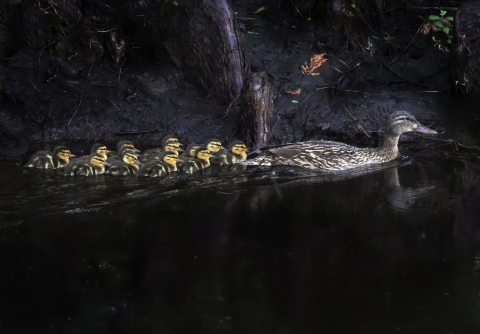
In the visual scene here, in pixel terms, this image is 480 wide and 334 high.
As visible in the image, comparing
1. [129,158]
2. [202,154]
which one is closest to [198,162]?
[202,154]

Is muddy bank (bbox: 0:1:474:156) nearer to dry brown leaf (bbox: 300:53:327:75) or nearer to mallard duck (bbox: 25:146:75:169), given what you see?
dry brown leaf (bbox: 300:53:327:75)

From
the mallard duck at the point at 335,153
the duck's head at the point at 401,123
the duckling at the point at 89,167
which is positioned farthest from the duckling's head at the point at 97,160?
the duck's head at the point at 401,123

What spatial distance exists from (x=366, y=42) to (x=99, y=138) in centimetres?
305

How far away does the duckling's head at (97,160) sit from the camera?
6.28 meters

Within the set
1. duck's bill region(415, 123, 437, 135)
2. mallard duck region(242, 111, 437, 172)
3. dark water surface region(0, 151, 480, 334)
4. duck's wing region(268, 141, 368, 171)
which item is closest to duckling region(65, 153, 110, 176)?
dark water surface region(0, 151, 480, 334)

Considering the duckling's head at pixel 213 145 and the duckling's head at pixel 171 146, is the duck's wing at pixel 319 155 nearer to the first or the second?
the duckling's head at pixel 213 145

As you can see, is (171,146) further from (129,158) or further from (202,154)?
(129,158)

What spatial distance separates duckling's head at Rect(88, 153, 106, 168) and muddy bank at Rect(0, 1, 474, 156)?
1.30 m

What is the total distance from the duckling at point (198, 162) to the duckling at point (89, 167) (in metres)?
0.67

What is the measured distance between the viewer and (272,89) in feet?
25.9

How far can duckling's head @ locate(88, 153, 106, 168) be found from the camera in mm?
6281

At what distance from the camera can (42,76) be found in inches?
316

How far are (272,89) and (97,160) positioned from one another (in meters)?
2.34

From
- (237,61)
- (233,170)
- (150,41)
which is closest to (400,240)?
(233,170)
